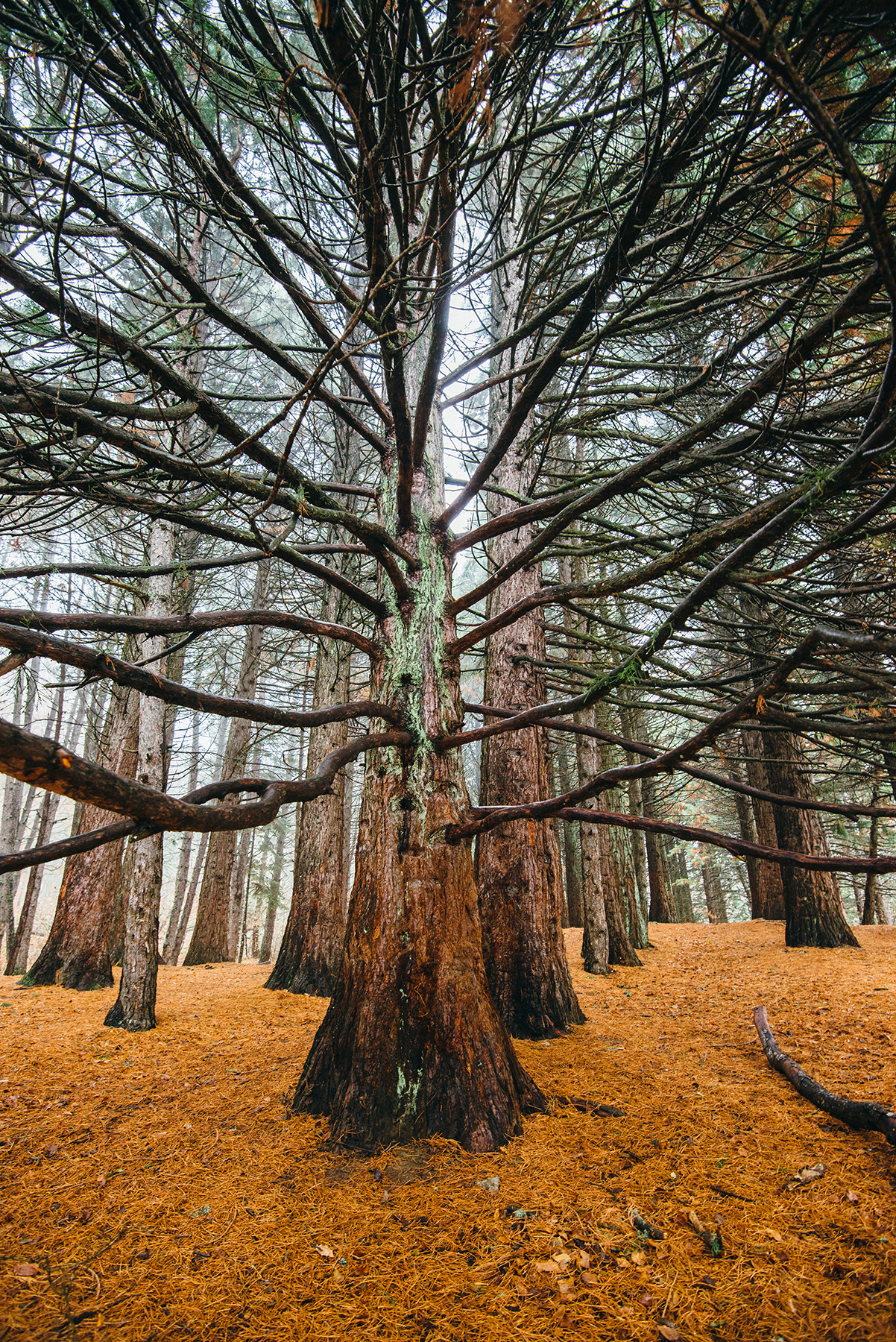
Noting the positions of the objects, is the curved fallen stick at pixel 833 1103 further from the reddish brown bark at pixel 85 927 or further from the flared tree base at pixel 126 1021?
the reddish brown bark at pixel 85 927

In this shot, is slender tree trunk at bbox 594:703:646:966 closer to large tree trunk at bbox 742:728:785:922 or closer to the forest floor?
large tree trunk at bbox 742:728:785:922

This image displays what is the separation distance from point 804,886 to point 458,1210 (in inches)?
271

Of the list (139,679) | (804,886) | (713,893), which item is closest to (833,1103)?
(139,679)

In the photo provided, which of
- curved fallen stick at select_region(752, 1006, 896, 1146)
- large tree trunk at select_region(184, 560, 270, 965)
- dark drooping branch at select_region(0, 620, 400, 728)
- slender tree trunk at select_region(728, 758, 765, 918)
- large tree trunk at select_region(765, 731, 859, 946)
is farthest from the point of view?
slender tree trunk at select_region(728, 758, 765, 918)

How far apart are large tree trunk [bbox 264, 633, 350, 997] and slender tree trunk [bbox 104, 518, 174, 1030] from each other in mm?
1892

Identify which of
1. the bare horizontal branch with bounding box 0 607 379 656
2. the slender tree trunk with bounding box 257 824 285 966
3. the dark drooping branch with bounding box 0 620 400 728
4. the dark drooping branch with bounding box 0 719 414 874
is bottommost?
the slender tree trunk with bounding box 257 824 285 966

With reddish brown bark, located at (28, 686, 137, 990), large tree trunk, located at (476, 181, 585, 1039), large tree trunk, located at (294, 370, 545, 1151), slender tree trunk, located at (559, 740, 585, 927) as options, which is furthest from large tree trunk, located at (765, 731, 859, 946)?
reddish brown bark, located at (28, 686, 137, 990)

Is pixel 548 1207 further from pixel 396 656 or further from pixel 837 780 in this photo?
pixel 837 780

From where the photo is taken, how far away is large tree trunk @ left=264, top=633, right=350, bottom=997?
263 inches

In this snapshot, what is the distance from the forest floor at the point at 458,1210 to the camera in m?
1.71

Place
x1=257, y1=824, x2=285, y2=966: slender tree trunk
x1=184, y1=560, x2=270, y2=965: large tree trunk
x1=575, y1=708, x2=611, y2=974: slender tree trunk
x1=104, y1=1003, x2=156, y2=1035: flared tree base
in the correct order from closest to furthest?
x1=104, y1=1003, x2=156, y2=1035: flared tree base, x1=575, y1=708, x2=611, y2=974: slender tree trunk, x1=184, y1=560, x2=270, y2=965: large tree trunk, x1=257, y1=824, x2=285, y2=966: slender tree trunk

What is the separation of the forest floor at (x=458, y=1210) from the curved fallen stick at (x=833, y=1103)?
0.07m

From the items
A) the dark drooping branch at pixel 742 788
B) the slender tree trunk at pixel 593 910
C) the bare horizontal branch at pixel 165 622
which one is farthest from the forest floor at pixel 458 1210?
the slender tree trunk at pixel 593 910

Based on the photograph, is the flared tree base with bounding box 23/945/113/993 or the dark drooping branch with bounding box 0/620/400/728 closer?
the dark drooping branch with bounding box 0/620/400/728
